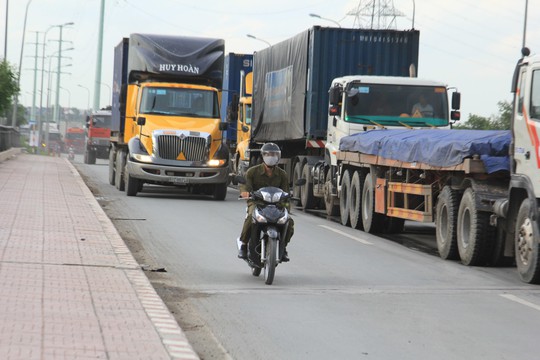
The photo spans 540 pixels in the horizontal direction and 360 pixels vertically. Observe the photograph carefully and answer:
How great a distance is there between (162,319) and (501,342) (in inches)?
105

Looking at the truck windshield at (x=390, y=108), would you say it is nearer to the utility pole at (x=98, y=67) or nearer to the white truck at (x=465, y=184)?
the white truck at (x=465, y=184)

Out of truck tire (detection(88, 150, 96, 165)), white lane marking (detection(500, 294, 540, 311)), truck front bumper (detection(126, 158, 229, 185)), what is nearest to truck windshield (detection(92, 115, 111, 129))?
truck tire (detection(88, 150, 96, 165))

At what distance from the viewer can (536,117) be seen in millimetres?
13055

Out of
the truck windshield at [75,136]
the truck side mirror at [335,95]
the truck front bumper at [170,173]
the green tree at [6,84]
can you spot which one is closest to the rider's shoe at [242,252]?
the truck side mirror at [335,95]

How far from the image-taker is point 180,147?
89.8 ft

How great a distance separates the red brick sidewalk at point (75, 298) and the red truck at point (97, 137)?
4750 centimetres

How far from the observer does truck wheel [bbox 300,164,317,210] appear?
25547 millimetres

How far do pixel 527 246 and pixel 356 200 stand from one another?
315 inches

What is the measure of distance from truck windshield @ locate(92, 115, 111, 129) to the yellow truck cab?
120ft

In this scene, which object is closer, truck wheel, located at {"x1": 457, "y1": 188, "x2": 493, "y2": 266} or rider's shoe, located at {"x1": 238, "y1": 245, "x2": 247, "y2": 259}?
rider's shoe, located at {"x1": 238, "y1": 245, "x2": 247, "y2": 259}

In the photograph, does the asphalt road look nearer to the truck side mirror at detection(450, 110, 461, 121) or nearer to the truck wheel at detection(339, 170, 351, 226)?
the truck wheel at detection(339, 170, 351, 226)

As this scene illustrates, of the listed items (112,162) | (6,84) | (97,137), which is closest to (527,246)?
(112,162)

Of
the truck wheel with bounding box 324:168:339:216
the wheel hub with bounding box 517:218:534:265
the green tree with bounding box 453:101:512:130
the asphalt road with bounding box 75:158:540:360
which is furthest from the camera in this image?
the green tree with bounding box 453:101:512:130

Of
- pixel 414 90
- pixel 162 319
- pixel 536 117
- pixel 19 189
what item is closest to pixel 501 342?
pixel 162 319
